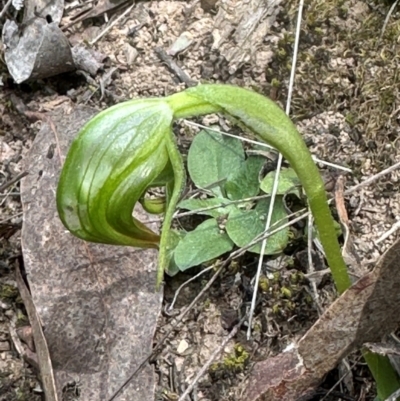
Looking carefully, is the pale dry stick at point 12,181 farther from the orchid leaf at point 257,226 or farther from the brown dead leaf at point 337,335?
the brown dead leaf at point 337,335

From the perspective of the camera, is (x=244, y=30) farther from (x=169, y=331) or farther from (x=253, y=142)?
(x=169, y=331)

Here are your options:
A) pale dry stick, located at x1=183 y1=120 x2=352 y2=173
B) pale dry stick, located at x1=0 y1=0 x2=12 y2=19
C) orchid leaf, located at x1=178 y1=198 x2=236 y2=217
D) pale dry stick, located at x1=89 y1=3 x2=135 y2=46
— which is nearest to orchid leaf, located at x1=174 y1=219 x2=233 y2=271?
orchid leaf, located at x1=178 y1=198 x2=236 y2=217

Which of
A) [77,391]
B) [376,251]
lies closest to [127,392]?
[77,391]

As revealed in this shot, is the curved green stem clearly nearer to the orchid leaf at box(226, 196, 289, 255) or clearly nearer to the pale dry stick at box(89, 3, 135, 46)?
the orchid leaf at box(226, 196, 289, 255)

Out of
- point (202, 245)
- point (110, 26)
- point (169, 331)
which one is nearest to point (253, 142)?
point (202, 245)

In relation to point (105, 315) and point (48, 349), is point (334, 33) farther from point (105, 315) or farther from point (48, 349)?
point (48, 349)

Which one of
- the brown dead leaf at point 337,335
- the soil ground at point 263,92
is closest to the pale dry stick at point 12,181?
the soil ground at point 263,92
